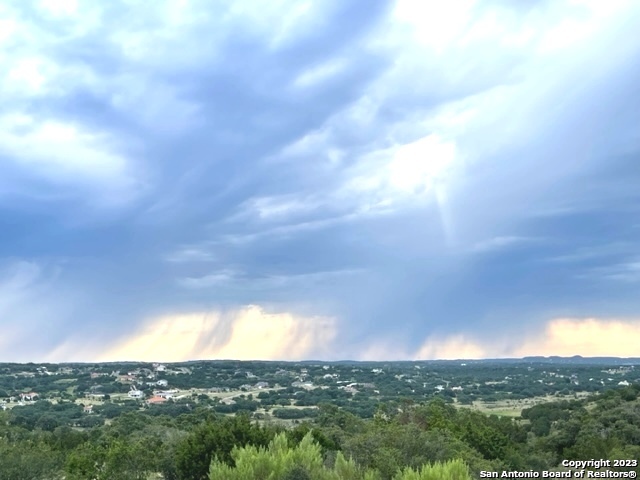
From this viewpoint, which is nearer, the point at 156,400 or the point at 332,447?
the point at 332,447

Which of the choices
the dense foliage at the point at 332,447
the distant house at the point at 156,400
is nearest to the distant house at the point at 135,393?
the distant house at the point at 156,400

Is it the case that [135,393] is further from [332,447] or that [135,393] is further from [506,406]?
[332,447]

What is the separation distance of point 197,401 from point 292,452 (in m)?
99.1

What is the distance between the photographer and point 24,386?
5281 inches

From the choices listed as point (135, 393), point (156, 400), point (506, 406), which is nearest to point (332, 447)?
point (156, 400)

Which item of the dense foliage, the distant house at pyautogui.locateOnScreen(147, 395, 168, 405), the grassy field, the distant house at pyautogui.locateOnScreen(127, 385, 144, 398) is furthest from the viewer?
the distant house at pyautogui.locateOnScreen(127, 385, 144, 398)

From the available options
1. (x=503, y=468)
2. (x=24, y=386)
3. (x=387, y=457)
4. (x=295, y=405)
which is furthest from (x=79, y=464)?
(x=24, y=386)

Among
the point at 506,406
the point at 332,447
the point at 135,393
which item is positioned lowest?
the point at 506,406

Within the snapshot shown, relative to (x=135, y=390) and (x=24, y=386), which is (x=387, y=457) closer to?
(x=135, y=390)

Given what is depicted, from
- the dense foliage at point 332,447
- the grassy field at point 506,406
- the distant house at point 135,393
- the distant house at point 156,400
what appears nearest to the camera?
the dense foliage at point 332,447

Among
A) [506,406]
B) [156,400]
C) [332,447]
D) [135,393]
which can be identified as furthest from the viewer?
[135,393]

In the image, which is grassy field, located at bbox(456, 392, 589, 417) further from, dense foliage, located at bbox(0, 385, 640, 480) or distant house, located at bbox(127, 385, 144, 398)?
distant house, located at bbox(127, 385, 144, 398)

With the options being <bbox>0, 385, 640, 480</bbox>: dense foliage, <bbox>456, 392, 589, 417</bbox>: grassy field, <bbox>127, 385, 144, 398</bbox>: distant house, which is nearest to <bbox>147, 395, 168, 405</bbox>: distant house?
<bbox>127, 385, 144, 398</bbox>: distant house

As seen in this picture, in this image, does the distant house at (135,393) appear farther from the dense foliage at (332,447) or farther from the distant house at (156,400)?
the dense foliage at (332,447)
